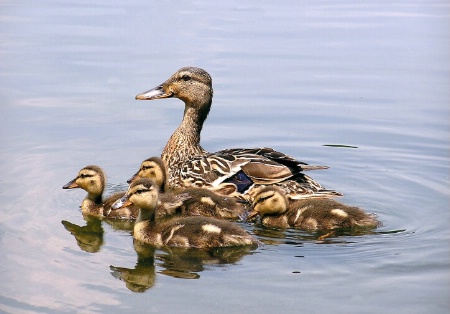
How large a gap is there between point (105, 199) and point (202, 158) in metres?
0.85

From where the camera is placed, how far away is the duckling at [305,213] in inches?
272

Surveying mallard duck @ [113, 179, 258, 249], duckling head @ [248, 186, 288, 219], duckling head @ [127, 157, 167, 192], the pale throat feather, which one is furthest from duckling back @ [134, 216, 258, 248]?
the pale throat feather

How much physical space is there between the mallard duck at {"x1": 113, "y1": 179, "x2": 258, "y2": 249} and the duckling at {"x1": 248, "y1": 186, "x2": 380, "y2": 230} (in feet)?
1.60

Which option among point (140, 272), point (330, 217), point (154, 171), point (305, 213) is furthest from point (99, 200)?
point (330, 217)

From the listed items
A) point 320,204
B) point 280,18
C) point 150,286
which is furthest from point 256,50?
point 150,286

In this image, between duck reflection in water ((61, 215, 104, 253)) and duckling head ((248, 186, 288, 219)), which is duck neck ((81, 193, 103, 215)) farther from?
duckling head ((248, 186, 288, 219))

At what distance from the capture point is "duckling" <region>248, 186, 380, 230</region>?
6.90 meters

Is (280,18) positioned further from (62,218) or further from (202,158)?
(62,218)

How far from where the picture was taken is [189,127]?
27.9 feet

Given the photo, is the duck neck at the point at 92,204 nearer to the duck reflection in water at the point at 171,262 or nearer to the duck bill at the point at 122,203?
the duck bill at the point at 122,203

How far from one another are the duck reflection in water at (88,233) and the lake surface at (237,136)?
0.02 metres

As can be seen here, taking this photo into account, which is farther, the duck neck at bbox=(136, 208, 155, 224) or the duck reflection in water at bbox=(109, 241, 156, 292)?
the duck neck at bbox=(136, 208, 155, 224)

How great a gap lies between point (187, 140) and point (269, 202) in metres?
1.55

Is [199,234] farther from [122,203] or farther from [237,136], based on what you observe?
[237,136]
